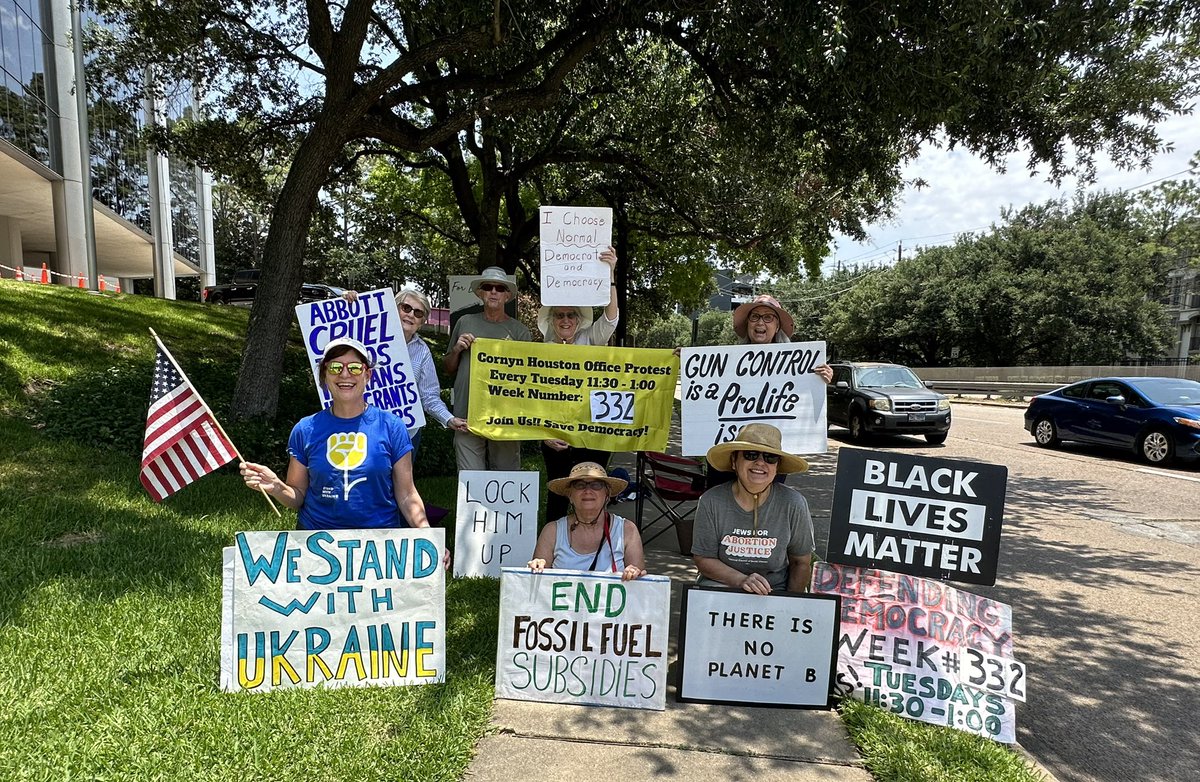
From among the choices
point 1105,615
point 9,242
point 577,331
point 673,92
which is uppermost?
point 673,92

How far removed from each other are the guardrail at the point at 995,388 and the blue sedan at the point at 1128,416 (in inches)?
561

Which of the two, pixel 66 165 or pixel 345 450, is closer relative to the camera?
pixel 345 450

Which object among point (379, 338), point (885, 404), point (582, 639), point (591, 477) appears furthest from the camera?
point (885, 404)

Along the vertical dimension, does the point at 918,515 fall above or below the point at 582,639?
above

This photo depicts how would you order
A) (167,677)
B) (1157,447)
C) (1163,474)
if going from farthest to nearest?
(1157,447) → (1163,474) → (167,677)

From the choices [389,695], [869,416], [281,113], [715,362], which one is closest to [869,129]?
[715,362]

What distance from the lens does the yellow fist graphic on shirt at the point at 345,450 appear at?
3424 millimetres

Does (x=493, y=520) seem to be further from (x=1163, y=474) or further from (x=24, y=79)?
(x=24, y=79)

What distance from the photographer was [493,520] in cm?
498

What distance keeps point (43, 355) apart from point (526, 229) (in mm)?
9730

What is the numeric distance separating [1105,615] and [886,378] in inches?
428

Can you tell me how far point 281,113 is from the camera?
13453mm

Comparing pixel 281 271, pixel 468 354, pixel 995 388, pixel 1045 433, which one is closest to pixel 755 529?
pixel 468 354

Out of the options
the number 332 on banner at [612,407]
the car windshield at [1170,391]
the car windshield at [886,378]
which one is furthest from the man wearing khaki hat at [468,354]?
the car windshield at [886,378]
